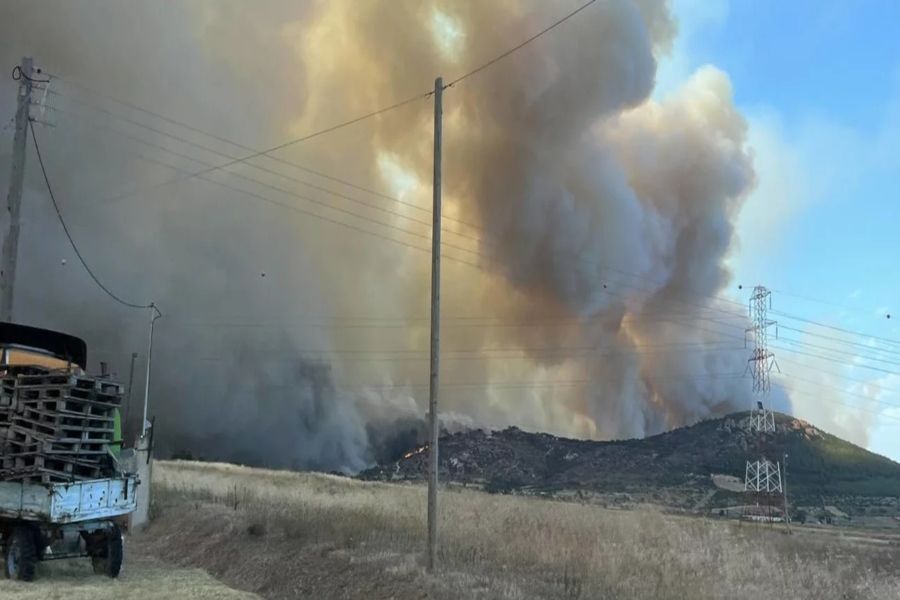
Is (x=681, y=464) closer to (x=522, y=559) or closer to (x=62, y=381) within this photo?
(x=522, y=559)

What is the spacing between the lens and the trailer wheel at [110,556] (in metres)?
12.8

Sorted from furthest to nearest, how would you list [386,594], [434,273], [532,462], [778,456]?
[532,462] < [778,456] < [434,273] < [386,594]

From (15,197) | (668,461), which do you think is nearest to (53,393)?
(15,197)

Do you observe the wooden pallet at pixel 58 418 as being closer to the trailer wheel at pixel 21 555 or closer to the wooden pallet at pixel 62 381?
the wooden pallet at pixel 62 381

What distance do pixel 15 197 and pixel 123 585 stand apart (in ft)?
48.9

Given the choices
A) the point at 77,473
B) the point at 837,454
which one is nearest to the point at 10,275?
the point at 77,473

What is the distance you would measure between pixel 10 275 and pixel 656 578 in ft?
62.4

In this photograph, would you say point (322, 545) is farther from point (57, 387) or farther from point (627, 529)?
point (627, 529)

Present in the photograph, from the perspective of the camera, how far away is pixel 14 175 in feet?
73.9

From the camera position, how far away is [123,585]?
1189cm

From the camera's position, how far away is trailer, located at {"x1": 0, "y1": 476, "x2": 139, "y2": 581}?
12.2 m

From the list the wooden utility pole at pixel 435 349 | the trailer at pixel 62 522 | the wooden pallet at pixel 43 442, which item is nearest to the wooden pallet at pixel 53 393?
the wooden pallet at pixel 43 442

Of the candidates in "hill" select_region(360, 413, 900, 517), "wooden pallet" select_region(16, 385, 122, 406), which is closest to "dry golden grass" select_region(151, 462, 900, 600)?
"wooden pallet" select_region(16, 385, 122, 406)

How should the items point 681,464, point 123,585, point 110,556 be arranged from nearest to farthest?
point 123,585, point 110,556, point 681,464
